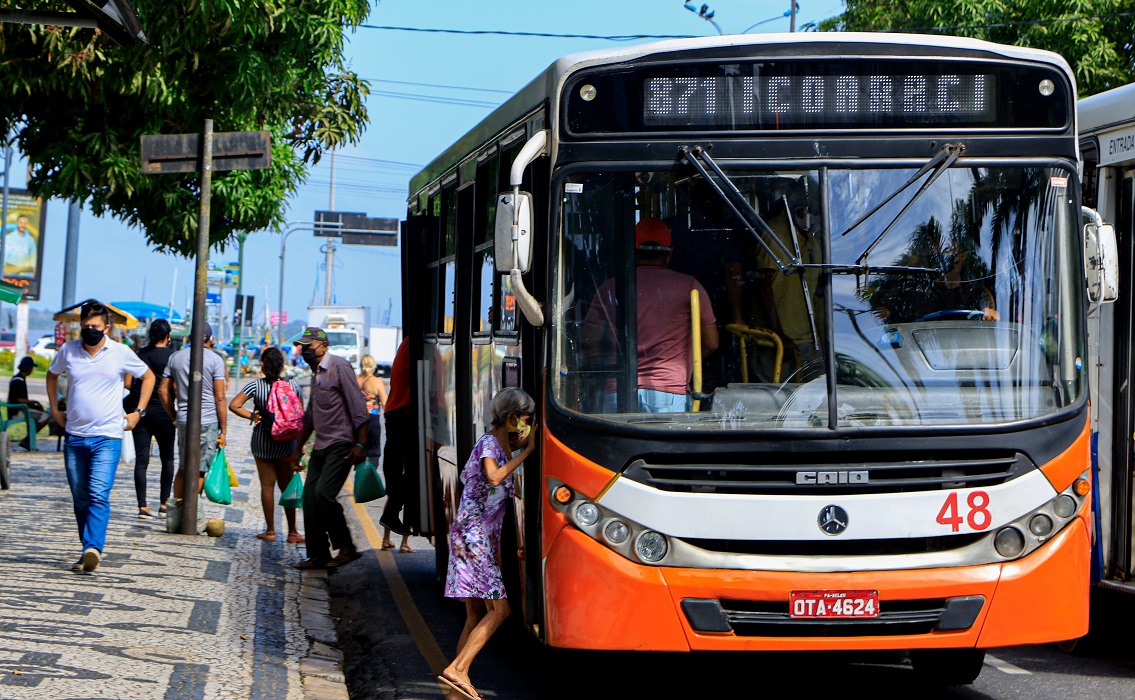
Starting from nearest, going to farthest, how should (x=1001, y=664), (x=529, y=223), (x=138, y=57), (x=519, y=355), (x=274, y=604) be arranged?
(x=529, y=223), (x=519, y=355), (x=1001, y=664), (x=274, y=604), (x=138, y=57)

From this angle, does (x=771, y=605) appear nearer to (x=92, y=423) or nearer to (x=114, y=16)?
(x=114, y=16)

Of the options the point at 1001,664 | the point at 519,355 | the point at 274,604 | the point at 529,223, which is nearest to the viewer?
the point at 529,223

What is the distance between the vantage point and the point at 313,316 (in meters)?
66.9

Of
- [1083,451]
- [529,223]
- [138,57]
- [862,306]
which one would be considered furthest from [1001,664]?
[138,57]

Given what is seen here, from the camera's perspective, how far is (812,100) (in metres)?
6.38

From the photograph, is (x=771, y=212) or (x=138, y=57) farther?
(x=138, y=57)

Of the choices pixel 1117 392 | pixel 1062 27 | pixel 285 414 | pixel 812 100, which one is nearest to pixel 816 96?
pixel 812 100

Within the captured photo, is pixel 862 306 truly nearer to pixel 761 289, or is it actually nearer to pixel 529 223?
pixel 761 289

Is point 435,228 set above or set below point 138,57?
below

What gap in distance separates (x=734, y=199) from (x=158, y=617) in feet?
14.3

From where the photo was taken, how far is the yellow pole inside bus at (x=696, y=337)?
6195mm

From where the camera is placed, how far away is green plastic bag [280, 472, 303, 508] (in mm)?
12422

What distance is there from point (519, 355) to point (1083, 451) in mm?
2541

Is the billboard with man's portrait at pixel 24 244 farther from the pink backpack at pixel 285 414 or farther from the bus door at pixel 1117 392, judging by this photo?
the bus door at pixel 1117 392
